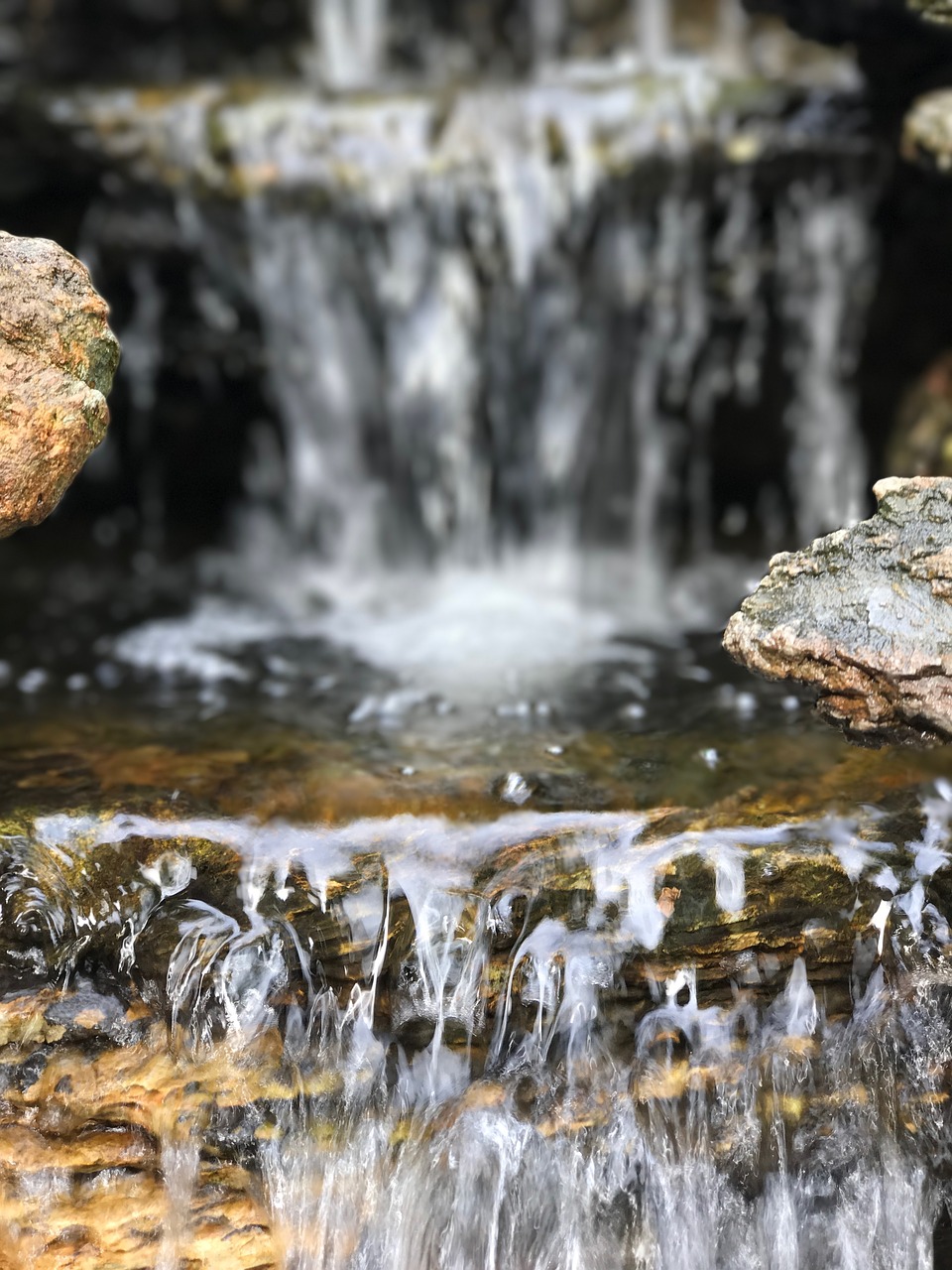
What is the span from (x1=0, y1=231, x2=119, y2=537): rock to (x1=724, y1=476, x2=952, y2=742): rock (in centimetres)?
143

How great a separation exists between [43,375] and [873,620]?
5.77 ft

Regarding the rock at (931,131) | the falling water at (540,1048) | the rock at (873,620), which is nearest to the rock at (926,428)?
the rock at (931,131)

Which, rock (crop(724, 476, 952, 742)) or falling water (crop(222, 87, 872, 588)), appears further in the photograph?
falling water (crop(222, 87, 872, 588))

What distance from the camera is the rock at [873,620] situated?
227cm

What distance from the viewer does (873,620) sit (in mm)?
2314

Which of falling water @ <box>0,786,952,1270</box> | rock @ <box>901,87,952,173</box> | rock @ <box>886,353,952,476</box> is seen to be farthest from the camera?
rock @ <box>886,353,952,476</box>

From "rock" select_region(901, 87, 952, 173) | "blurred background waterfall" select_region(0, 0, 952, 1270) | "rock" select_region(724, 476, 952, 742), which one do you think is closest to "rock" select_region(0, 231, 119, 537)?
"blurred background waterfall" select_region(0, 0, 952, 1270)

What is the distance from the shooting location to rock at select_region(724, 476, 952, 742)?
2.27m

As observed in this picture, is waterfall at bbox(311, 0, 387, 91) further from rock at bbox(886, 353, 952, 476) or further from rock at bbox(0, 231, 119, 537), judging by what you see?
rock at bbox(0, 231, 119, 537)

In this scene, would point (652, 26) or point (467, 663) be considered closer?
point (467, 663)

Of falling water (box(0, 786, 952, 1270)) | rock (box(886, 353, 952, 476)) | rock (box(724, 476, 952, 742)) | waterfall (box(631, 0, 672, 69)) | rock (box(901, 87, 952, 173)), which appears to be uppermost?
waterfall (box(631, 0, 672, 69))

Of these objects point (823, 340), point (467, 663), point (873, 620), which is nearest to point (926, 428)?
point (823, 340)

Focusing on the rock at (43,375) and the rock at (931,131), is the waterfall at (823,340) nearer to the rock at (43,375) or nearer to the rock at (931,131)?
the rock at (931,131)

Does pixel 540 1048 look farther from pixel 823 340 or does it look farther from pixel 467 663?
pixel 823 340
